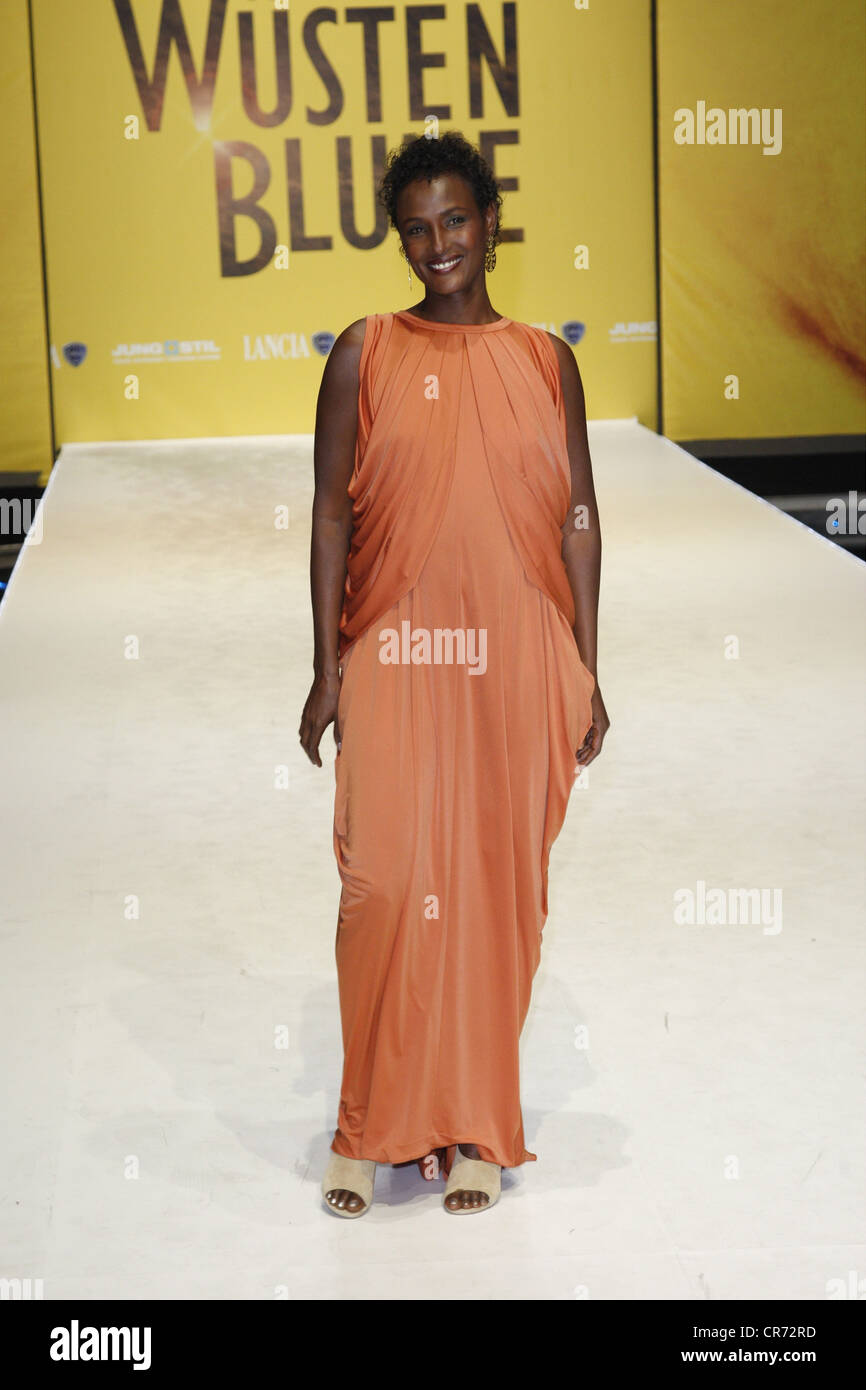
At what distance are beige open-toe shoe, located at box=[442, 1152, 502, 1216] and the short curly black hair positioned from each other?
1.10 metres

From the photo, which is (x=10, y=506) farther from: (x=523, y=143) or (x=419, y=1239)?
(x=419, y=1239)

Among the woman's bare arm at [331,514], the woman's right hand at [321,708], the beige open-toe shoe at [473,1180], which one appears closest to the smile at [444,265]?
the woman's bare arm at [331,514]

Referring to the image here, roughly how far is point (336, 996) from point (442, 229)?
3.94 feet

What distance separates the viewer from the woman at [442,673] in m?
1.98

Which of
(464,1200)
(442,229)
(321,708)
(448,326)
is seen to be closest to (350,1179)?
(464,1200)

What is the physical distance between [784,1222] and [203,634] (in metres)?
3.34

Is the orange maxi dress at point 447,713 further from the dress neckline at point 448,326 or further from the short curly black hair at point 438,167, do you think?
the short curly black hair at point 438,167

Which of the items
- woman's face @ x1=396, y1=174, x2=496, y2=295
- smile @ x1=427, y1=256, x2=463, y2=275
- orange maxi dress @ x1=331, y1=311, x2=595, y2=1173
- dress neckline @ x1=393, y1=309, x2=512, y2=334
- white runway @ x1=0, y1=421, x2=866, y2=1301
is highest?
woman's face @ x1=396, y1=174, x2=496, y2=295

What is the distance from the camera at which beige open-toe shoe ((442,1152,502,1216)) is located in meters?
2.03

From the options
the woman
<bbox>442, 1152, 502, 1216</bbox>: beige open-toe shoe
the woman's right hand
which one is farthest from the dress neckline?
<bbox>442, 1152, 502, 1216</bbox>: beige open-toe shoe

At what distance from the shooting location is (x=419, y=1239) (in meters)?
1.97

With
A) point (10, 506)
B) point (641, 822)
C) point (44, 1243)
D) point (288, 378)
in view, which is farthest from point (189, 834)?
point (288, 378)

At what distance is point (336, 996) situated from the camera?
265 cm

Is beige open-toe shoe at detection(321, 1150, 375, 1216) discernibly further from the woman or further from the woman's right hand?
the woman's right hand
